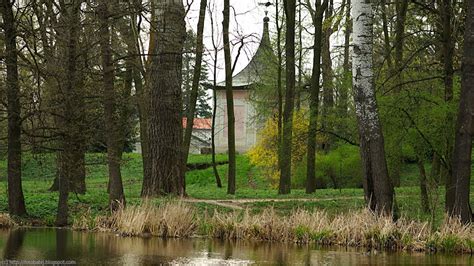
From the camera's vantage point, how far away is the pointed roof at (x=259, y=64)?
3445 centimetres

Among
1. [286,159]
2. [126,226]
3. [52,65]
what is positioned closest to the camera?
[126,226]

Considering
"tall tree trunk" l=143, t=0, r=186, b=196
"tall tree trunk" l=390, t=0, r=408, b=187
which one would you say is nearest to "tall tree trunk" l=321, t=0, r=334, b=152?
"tall tree trunk" l=390, t=0, r=408, b=187

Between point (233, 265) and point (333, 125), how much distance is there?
676 inches

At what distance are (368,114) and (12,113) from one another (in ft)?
26.0

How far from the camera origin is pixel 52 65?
17016 mm

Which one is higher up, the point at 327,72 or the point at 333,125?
the point at 327,72

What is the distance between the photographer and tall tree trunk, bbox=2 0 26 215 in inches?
645

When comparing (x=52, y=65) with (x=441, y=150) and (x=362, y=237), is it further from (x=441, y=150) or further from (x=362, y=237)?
(x=441, y=150)

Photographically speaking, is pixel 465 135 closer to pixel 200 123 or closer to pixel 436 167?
pixel 436 167

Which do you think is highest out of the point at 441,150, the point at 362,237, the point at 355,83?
the point at 355,83

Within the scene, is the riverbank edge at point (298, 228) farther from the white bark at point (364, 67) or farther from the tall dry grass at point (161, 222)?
the white bark at point (364, 67)

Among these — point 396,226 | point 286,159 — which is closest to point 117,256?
point 396,226

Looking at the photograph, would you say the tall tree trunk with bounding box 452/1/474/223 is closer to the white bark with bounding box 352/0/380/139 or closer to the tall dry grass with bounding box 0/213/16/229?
the white bark with bounding box 352/0/380/139

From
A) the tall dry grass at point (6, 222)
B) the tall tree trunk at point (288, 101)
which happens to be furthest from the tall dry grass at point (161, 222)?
the tall tree trunk at point (288, 101)
